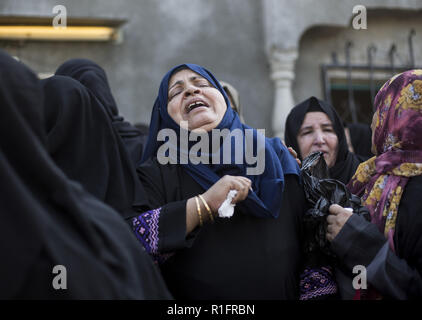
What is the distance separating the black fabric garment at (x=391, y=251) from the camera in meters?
2.01

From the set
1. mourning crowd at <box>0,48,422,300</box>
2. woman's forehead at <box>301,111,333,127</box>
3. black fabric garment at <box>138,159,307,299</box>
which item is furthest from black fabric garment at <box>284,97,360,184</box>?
black fabric garment at <box>138,159,307,299</box>

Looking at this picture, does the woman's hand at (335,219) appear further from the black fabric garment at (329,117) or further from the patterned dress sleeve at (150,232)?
the black fabric garment at (329,117)

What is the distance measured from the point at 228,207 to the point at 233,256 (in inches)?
8.8

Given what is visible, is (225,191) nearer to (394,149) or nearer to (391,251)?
(391,251)

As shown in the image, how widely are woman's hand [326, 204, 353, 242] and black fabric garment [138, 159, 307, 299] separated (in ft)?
0.47

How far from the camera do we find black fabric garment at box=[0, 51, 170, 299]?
1.39m

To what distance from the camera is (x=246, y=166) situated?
89.7 inches

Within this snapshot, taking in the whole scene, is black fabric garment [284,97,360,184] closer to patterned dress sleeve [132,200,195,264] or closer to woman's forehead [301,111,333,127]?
woman's forehead [301,111,333,127]

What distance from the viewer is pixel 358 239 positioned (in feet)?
6.86

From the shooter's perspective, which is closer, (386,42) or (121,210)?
(121,210)

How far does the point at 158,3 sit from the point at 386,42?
8.83 feet

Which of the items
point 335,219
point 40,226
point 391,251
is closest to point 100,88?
point 335,219
